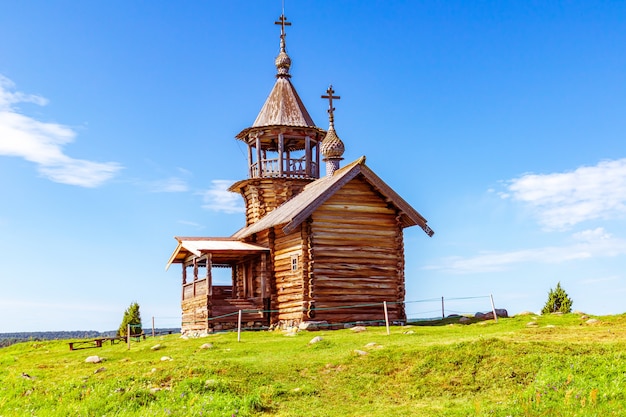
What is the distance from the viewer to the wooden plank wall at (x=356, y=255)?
31797 millimetres

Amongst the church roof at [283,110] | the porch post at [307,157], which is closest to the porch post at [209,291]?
the porch post at [307,157]

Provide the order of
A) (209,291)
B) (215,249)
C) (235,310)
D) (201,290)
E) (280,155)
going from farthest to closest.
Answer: (280,155) < (201,290) < (215,249) < (209,291) < (235,310)

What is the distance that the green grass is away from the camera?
14.9 meters

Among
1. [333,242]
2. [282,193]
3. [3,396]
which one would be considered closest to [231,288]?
[282,193]

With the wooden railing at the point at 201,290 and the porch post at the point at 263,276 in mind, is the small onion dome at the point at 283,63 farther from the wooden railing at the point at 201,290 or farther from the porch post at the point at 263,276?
the porch post at the point at 263,276

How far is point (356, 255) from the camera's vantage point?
107 feet

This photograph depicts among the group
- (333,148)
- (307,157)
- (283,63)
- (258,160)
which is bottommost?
(333,148)

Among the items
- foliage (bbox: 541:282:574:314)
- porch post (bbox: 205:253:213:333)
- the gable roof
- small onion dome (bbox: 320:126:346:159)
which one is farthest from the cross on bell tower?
foliage (bbox: 541:282:574:314)

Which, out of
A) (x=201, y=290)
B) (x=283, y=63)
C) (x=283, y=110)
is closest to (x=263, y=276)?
(x=201, y=290)

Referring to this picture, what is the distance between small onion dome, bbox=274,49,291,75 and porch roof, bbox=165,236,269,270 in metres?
13.5

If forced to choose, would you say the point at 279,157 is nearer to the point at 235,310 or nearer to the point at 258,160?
the point at 258,160

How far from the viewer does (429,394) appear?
16.2 m

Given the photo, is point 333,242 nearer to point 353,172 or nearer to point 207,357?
point 353,172

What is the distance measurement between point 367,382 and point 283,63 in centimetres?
3234
